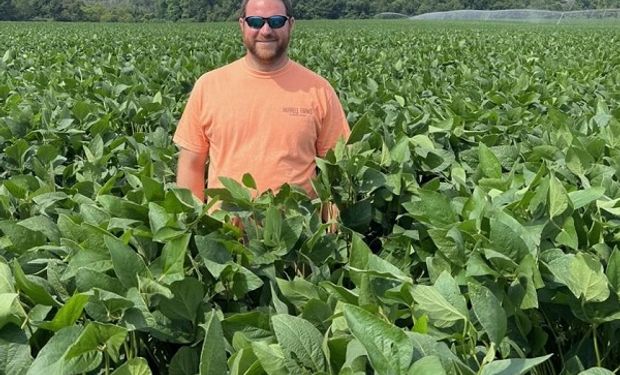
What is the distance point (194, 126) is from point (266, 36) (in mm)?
554

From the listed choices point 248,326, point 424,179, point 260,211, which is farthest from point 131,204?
point 424,179

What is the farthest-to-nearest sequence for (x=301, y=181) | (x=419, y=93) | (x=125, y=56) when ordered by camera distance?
(x=125, y=56) < (x=419, y=93) < (x=301, y=181)

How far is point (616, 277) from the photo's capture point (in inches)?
60.9

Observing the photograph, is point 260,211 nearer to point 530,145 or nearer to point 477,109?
point 530,145

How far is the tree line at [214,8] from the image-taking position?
8650 cm

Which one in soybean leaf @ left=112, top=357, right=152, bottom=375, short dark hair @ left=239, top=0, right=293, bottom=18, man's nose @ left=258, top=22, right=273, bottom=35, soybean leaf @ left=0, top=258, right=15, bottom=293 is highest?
short dark hair @ left=239, top=0, right=293, bottom=18

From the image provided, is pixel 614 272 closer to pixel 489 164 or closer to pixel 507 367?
pixel 507 367

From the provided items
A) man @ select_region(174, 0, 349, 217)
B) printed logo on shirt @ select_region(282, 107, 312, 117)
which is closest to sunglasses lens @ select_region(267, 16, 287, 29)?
man @ select_region(174, 0, 349, 217)

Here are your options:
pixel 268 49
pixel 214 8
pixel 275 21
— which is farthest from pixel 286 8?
pixel 214 8

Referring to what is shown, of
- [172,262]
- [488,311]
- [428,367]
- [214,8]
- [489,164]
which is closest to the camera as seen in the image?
[428,367]

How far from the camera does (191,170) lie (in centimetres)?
322

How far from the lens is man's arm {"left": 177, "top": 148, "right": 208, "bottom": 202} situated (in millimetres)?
3197

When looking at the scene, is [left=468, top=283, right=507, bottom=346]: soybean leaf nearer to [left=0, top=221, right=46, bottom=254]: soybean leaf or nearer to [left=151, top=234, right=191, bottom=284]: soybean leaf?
[left=151, top=234, right=191, bottom=284]: soybean leaf

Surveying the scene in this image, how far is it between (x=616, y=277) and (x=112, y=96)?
4.44 meters
